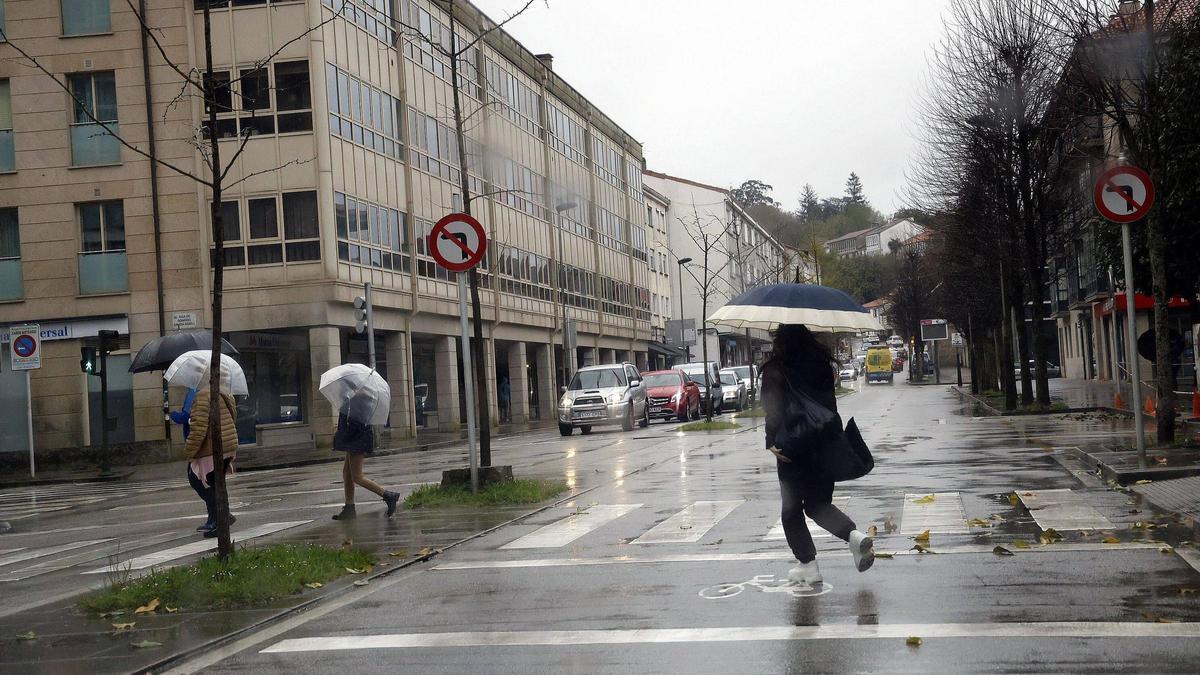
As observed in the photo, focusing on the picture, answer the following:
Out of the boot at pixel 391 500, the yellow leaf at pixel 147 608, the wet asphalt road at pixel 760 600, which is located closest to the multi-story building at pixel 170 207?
the boot at pixel 391 500

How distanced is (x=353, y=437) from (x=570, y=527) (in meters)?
3.01

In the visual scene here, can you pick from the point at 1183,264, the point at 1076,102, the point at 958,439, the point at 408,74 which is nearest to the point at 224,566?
the point at 1076,102

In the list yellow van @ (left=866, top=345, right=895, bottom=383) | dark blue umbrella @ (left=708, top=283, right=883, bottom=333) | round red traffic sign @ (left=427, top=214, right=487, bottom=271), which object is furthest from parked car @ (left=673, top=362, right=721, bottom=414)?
yellow van @ (left=866, top=345, right=895, bottom=383)

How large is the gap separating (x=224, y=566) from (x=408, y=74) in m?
34.7

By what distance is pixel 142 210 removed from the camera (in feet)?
115

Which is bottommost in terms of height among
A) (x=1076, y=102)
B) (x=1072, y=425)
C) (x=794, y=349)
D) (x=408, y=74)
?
(x=1072, y=425)

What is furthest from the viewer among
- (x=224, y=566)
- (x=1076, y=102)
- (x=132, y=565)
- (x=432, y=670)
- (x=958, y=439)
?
(x=958, y=439)

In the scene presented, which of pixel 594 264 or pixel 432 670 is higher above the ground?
pixel 594 264

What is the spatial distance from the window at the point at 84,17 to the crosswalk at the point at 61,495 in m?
13.9

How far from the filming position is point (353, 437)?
13.7m

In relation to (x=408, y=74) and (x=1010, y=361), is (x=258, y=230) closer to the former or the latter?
(x=408, y=74)

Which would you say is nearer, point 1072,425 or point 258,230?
point 1072,425

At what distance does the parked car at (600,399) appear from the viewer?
35.4 metres

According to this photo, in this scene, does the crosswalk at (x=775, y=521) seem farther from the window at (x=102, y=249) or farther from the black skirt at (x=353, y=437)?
the window at (x=102, y=249)
